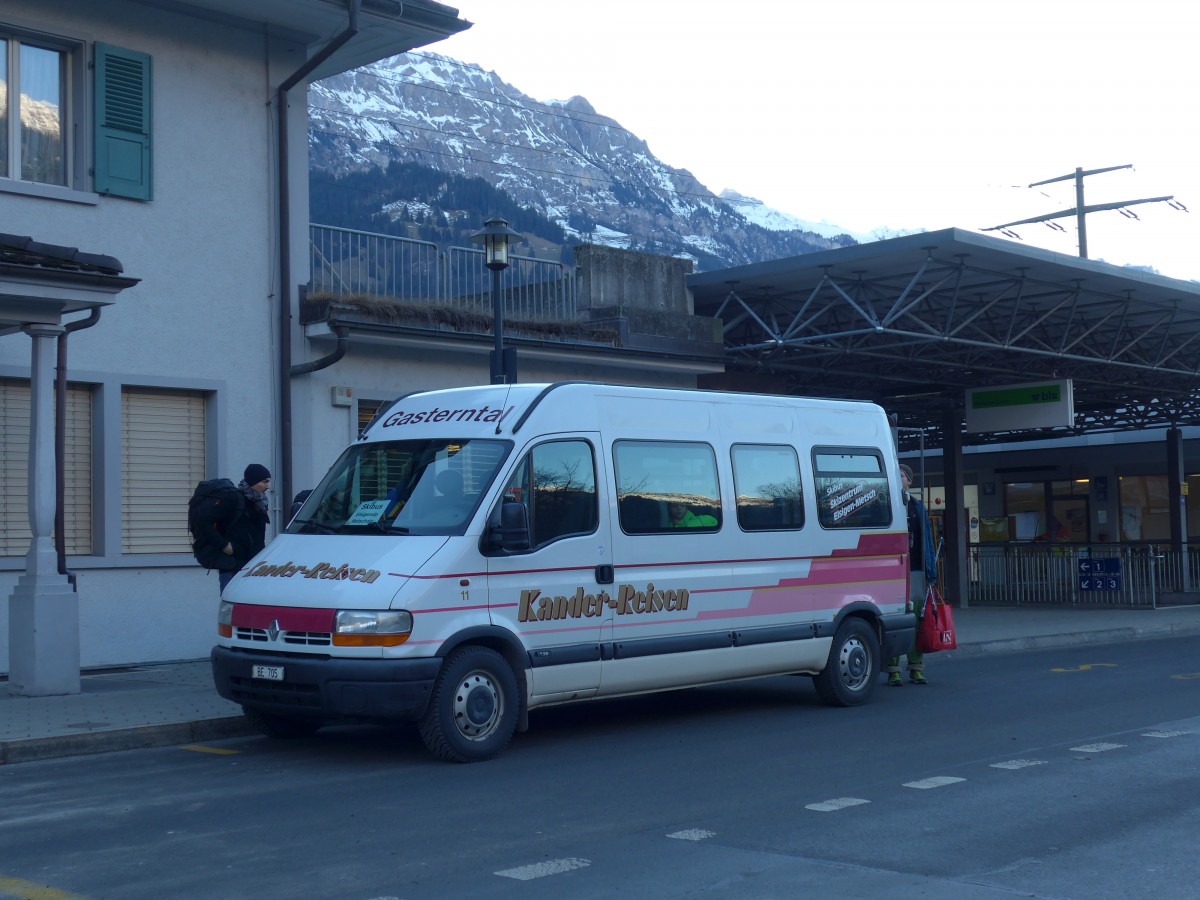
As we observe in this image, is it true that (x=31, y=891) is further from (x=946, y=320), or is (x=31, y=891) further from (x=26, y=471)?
(x=946, y=320)

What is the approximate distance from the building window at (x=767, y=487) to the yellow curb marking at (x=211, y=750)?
4.22 m

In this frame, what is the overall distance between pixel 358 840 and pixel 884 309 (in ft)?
53.8

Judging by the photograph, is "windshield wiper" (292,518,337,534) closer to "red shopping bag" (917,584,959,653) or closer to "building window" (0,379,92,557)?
"building window" (0,379,92,557)

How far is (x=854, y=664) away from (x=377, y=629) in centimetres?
500

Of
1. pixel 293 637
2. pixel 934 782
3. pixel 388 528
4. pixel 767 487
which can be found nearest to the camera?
pixel 934 782

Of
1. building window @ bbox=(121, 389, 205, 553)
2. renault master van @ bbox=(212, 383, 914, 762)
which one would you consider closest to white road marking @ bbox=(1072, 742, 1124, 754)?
renault master van @ bbox=(212, 383, 914, 762)

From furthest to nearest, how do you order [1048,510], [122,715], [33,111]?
1. [1048,510]
2. [33,111]
3. [122,715]

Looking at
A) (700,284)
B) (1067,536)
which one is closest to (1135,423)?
(1067,536)

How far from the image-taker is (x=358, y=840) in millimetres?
6816

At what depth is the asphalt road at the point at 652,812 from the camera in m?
6.04

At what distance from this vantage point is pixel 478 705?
9.04m

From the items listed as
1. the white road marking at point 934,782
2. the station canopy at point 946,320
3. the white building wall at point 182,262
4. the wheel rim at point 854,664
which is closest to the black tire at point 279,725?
the white building wall at point 182,262

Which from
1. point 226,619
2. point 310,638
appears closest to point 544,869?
point 310,638

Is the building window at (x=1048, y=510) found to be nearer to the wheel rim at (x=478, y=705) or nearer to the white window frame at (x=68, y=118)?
the white window frame at (x=68, y=118)
